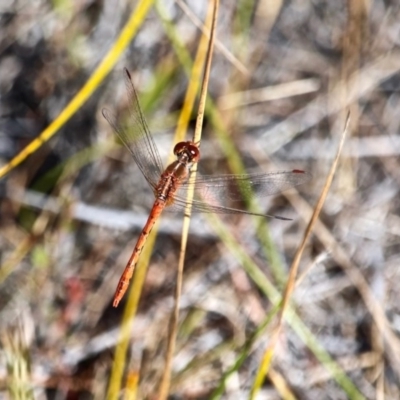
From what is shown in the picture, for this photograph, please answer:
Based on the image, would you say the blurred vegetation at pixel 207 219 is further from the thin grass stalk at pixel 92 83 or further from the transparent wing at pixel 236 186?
the transparent wing at pixel 236 186

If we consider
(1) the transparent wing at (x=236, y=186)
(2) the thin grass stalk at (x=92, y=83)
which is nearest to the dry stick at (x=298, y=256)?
(1) the transparent wing at (x=236, y=186)

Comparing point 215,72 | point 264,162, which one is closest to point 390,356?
point 264,162

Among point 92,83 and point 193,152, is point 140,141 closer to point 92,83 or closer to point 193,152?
point 193,152

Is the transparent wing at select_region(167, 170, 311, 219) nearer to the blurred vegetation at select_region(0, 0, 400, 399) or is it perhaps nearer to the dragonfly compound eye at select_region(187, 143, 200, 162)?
the dragonfly compound eye at select_region(187, 143, 200, 162)

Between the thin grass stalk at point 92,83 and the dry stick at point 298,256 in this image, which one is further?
the thin grass stalk at point 92,83

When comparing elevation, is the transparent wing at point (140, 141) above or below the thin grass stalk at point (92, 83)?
below

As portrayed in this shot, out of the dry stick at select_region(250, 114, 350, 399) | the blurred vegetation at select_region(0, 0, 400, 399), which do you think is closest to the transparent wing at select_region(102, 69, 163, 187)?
the blurred vegetation at select_region(0, 0, 400, 399)

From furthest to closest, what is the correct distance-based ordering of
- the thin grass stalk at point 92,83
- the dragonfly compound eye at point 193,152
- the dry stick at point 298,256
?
the thin grass stalk at point 92,83 < the dragonfly compound eye at point 193,152 < the dry stick at point 298,256

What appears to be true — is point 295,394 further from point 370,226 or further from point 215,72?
point 215,72
